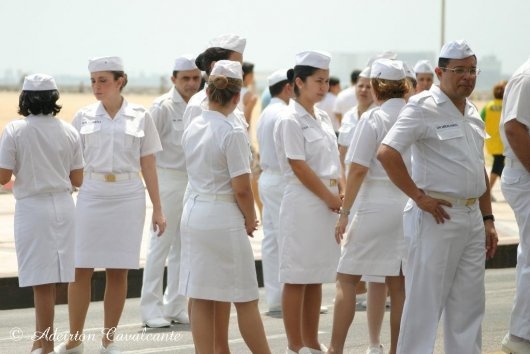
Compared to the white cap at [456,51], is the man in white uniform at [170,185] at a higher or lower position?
lower

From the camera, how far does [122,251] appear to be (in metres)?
9.62

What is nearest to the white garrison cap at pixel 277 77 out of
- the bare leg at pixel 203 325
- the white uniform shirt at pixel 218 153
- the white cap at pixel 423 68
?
the white cap at pixel 423 68

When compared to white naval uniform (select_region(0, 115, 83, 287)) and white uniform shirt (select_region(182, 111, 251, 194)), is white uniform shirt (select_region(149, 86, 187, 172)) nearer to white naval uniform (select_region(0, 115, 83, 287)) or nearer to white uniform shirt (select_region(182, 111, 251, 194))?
white naval uniform (select_region(0, 115, 83, 287))

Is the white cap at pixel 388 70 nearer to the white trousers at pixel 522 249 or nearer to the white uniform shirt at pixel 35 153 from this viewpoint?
the white trousers at pixel 522 249

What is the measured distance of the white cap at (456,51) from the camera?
25.5ft

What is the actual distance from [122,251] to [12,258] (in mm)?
4368

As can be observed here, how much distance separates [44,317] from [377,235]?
2227mm

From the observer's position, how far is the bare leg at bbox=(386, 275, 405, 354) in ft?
29.6

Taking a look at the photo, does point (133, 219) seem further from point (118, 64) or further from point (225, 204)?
point (225, 204)

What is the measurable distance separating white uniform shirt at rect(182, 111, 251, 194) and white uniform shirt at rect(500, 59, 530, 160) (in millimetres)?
1687

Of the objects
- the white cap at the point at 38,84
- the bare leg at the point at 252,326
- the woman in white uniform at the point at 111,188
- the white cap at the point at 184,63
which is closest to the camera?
the bare leg at the point at 252,326

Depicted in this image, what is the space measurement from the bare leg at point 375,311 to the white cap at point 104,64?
234cm

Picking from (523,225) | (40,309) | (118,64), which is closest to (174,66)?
(118,64)

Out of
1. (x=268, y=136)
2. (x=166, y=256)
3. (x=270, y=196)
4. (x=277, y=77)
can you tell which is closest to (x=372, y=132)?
(x=268, y=136)
